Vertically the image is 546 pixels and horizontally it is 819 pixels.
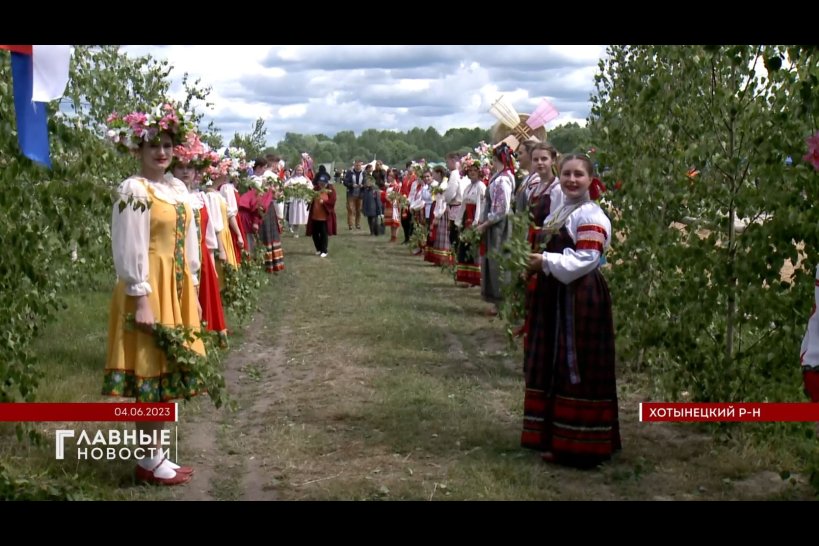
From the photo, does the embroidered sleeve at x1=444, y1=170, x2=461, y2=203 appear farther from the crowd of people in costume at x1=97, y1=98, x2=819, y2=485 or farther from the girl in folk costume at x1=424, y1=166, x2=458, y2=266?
the crowd of people in costume at x1=97, y1=98, x2=819, y2=485

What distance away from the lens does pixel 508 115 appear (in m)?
9.84

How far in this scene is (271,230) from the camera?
15234mm

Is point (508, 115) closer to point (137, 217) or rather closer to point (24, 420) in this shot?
point (137, 217)

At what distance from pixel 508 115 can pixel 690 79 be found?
4057 mm

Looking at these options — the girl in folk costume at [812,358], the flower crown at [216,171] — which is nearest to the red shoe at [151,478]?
the girl in folk costume at [812,358]

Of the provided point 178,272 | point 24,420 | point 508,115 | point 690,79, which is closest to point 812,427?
point 690,79

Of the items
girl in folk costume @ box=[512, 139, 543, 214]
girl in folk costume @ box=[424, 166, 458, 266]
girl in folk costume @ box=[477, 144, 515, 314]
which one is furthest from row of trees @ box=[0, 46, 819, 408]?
girl in folk costume @ box=[424, 166, 458, 266]

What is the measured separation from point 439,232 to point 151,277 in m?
12.2

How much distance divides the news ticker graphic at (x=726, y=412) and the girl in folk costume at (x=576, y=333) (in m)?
0.53

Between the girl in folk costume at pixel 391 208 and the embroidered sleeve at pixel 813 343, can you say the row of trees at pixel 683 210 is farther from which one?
the girl in folk costume at pixel 391 208

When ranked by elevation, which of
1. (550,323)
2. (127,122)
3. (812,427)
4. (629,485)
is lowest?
(629,485)

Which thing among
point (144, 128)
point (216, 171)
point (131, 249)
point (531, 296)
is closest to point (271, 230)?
point (216, 171)
